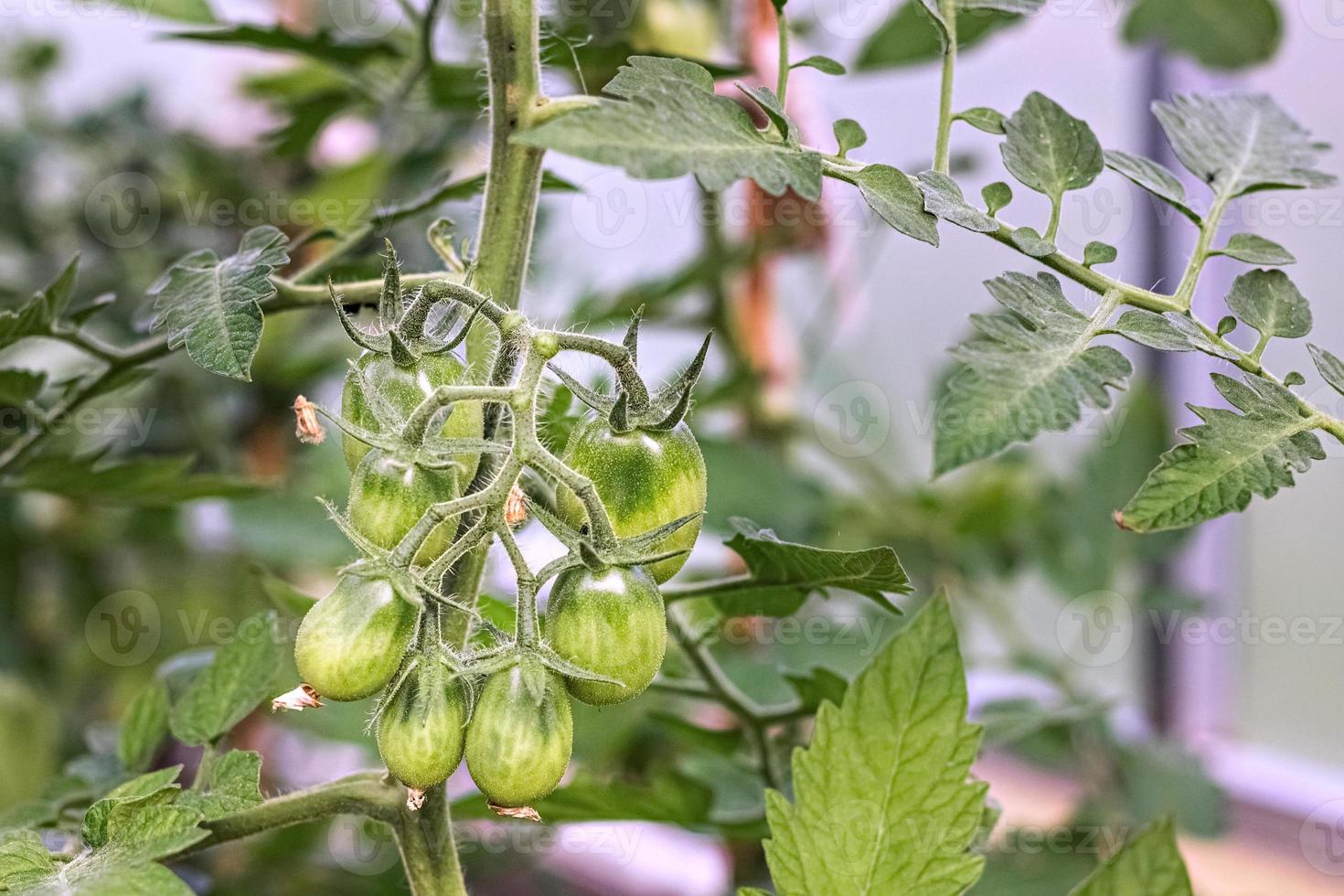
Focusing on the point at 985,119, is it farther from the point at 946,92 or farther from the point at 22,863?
the point at 22,863

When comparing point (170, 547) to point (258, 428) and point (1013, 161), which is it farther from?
point (1013, 161)

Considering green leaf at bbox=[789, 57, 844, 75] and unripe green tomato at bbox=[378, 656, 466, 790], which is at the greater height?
green leaf at bbox=[789, 57, 844, 75]

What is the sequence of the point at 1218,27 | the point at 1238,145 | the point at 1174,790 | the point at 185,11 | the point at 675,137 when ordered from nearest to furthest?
the point at 675,137 → the point at 1238,145 → the point at 185,11 → the point at 1218,27 → the point at 1174,790

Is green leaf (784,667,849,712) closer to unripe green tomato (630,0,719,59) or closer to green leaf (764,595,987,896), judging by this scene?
green leaf (764,595,987,896)

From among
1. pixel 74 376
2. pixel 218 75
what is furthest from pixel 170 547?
pixel 74 376

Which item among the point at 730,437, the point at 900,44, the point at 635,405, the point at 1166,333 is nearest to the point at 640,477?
the point at 635,405

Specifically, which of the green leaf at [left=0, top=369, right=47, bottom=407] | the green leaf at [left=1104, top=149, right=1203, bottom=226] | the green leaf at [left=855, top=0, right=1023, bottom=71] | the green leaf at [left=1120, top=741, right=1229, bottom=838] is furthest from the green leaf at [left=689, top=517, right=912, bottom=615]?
the green leaf at [left=1120, top=741, right=1229, bottom=838]

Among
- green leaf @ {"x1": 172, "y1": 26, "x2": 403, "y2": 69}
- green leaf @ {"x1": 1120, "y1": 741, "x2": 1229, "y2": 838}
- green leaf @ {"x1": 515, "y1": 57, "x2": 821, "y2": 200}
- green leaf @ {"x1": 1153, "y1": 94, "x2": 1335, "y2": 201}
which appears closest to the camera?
green leaf @ {"x1": 515, "y1": 57, "x2": 821, "y2": 200}
